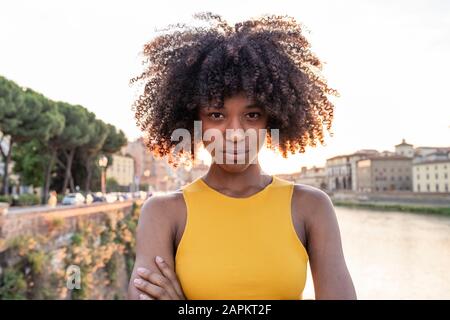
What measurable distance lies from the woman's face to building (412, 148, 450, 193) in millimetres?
23264

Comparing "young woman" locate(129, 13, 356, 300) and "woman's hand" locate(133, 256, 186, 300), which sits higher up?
"young woman" locate(129, 13, 356, 300)

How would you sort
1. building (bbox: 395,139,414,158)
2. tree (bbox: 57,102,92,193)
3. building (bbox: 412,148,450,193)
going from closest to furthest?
tree (bbox: 57,102,92,193) → building (bbox: 412,148,450,193) → building (bbox: 395,139,414,158)

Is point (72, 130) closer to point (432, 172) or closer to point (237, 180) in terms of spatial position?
point (432, 172)

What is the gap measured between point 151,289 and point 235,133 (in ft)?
1.08

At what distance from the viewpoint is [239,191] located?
1.04 meters

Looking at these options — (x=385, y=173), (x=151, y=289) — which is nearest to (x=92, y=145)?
(x=385, y=173)

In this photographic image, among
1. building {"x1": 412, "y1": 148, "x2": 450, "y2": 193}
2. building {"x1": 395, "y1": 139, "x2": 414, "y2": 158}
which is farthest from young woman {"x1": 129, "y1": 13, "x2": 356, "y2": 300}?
building {"x1": 395, "y1": 139, "x2": 414, "y2": 158}

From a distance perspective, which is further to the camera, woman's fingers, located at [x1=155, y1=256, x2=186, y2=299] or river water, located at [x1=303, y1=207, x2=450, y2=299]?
river water, located at [x1=303, y1=207, x2=450, y2=299]

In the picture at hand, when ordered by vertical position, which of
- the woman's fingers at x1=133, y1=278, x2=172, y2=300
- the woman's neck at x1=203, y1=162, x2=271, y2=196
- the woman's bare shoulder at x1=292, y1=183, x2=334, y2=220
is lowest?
the woman's fingers at x1=133, y1=278, x2=172, y2=300

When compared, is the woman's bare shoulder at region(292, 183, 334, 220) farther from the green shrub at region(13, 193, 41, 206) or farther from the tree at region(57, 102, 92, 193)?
the tree at region(57, 102, 92, 193)

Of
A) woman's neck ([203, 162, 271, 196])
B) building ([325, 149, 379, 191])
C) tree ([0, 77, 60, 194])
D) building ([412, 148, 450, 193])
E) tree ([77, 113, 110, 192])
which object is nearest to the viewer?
woman's neck ([203, 162, 271, 196])

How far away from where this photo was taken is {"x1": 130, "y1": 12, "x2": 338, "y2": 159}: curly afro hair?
108 centimetres

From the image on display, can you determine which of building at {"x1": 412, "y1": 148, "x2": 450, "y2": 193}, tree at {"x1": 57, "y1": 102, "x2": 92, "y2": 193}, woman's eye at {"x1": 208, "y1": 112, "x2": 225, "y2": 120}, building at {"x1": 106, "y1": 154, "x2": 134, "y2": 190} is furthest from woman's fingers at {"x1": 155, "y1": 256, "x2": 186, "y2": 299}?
building at {"x1": 106, "y1": 154, "x2": 134, "y2": 190}

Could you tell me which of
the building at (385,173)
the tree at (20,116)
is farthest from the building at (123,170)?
the tree at (20,116)
